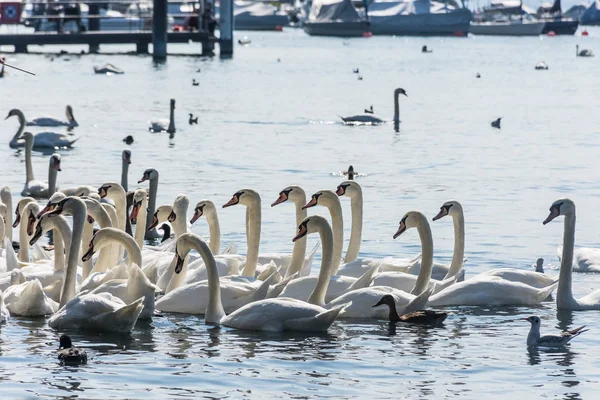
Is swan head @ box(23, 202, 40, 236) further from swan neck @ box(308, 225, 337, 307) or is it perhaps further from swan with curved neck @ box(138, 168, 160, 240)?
swan neck @ box(308, 225, 337, 307)

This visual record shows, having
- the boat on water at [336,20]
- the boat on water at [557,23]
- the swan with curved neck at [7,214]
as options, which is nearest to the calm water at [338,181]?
the swan with curved neck at [7,214]

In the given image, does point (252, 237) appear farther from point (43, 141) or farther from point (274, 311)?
point (43, 141)

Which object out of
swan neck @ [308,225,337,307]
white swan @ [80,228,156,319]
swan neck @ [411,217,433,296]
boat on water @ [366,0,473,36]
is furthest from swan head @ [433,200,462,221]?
boat on water @ [366,0,473,36]

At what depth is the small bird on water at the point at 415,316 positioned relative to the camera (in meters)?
12.5

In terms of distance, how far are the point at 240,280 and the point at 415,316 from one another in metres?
1.76

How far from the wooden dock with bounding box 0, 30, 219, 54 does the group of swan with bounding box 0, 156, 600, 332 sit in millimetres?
54927

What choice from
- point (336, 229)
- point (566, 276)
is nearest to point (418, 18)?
point (336, 229)

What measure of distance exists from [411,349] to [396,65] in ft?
246

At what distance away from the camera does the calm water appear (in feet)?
34.7

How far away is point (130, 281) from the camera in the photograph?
482 inches

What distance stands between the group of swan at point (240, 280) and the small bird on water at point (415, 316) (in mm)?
11

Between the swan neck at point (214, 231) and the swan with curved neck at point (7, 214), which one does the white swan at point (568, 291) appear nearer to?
the swan neck at point (214, 231)

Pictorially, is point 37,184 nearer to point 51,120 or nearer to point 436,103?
point 51,120

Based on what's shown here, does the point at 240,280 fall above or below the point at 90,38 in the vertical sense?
below
